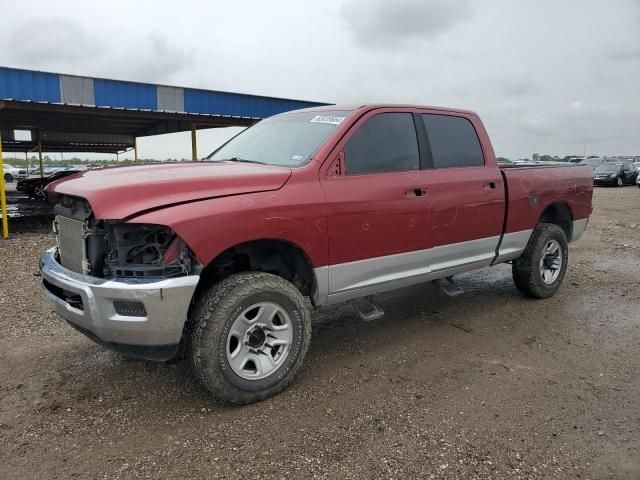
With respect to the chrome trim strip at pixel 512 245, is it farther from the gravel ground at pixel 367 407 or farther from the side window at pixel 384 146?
the side window at pixel 384 146

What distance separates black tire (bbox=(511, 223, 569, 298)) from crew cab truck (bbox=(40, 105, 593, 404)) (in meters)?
0.86

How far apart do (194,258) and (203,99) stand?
→ 13.5 m

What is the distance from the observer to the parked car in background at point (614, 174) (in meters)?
28.5

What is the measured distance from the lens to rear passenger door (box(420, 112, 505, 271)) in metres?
4.31

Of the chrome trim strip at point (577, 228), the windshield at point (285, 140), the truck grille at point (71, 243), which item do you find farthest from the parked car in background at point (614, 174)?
the truck grille at point (71, 243)

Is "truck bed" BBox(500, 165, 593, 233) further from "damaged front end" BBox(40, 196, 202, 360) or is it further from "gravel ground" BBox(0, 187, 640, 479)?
"damaged front end" BBox(40, 196, 202, 360)

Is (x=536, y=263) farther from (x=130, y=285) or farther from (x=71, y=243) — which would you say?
(x=71, y=243)

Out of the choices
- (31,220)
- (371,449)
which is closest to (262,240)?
(371,449)

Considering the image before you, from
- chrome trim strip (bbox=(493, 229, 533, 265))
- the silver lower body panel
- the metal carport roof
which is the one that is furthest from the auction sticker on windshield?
the metal carport roof

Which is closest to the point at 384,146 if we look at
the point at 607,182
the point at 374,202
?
the point at 374,202

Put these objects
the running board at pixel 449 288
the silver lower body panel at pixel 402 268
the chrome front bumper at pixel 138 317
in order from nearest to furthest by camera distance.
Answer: the chrome front bumper at pixel 138 317, the silver lower body panel at pixel 402 268, the running board at pixel 449 288

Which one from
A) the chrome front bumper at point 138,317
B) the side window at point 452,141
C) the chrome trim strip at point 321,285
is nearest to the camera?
the chrome front bumper at point 138,317

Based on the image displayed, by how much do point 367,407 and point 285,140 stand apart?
2175 millimetres

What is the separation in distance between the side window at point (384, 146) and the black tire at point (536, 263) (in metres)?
2.09
